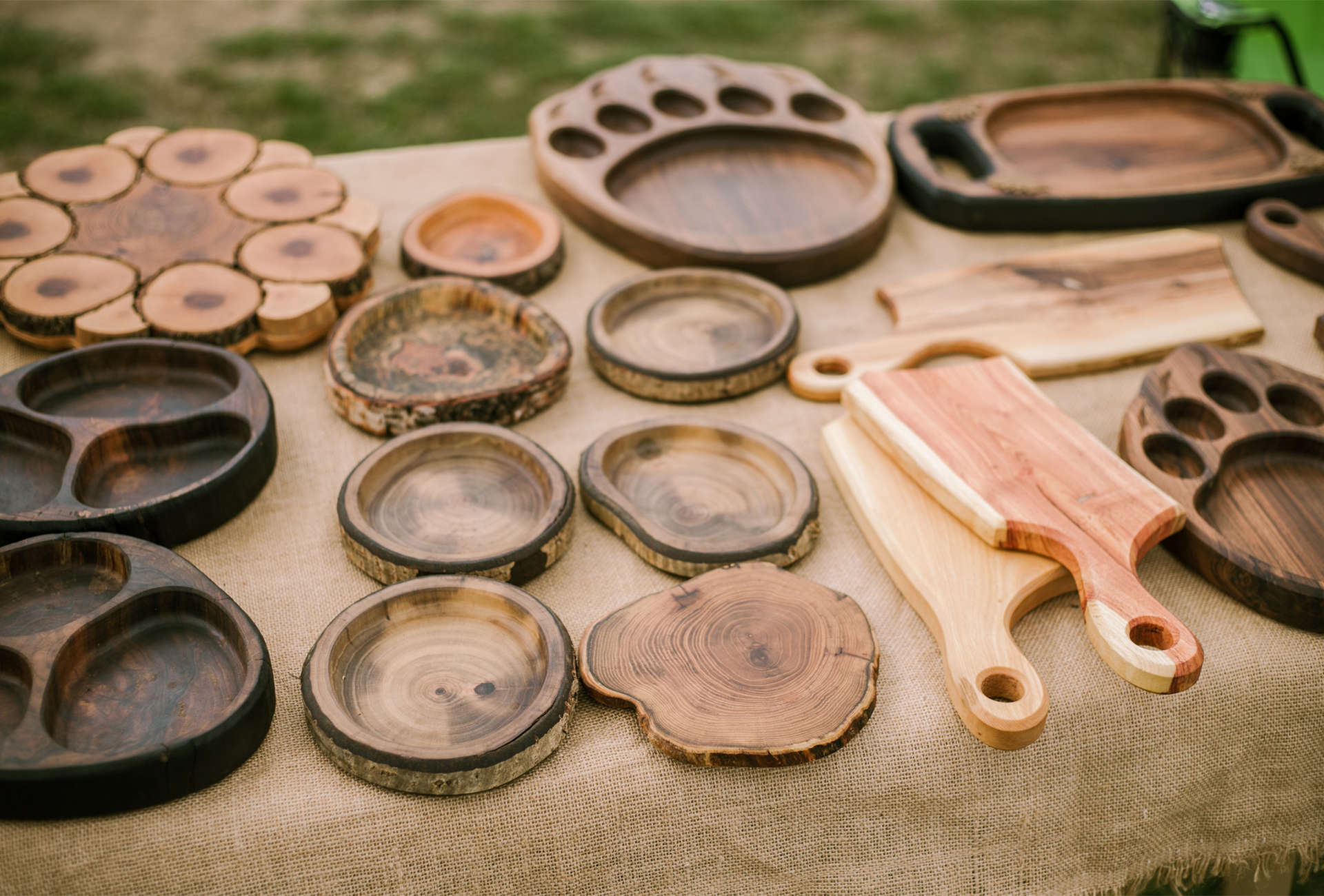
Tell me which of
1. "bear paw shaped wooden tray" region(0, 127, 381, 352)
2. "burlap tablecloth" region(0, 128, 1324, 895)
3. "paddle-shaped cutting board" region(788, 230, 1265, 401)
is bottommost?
"burlap tablecloth" region(0, 128, 1324, 895)

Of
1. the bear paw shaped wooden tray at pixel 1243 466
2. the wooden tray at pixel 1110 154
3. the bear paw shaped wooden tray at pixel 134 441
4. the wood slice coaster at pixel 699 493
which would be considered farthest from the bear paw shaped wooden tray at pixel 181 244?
the bear paw shaped wooden tray at pixel 1243 466

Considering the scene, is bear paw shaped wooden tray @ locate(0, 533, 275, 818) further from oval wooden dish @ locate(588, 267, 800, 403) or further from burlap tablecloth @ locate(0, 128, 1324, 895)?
oval wooden dish @ locate(588, 267, 800, 403)

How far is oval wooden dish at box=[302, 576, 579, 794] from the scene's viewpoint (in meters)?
1.11

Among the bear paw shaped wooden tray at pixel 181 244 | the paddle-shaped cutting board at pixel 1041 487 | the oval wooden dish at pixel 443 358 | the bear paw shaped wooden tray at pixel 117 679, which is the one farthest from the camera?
the bear paw shaped wooden tray at pixel 181 244

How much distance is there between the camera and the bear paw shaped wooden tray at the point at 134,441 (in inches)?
53.3

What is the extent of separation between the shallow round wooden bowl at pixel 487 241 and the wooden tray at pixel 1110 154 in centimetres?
85

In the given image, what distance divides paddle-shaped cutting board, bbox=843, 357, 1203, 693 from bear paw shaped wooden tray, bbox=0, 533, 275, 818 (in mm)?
950

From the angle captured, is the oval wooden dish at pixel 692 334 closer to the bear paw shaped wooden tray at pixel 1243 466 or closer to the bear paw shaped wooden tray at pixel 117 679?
the bear paw shaped wooden tray at pixel 1243 466

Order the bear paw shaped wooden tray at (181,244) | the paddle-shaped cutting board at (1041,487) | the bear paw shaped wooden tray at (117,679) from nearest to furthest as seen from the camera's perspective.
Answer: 1. the bear paw shaped wooden tray at (117,679)
2. the paddle-shaped cutting board at (1041,487)
3. the bear paw shaped wooden tray at (181,244)

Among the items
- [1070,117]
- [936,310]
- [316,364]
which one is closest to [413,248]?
[316,364]

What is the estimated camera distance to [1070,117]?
2.41 meters

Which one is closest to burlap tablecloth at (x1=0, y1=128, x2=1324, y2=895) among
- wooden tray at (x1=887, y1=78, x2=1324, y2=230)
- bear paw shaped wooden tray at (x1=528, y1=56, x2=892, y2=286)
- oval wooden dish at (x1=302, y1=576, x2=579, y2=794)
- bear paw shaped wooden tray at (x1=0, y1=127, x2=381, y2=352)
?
oval wooden dish at (x1=302, y1=576, x2=579, y2=794)

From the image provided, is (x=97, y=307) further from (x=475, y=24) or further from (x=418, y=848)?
(x=475, y=24)

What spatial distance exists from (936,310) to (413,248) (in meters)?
1.03
